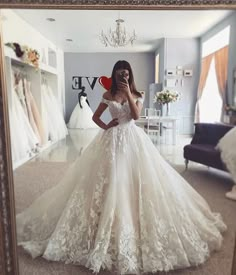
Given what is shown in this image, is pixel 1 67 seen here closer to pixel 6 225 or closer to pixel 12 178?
pixel 12 178

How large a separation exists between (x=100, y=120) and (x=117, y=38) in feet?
1.29

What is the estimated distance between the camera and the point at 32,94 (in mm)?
1108

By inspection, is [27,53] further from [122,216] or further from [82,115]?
[122,216]

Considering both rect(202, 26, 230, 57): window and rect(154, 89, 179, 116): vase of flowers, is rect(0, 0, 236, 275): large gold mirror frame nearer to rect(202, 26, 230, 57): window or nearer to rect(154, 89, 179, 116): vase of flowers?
rect(202, 26, 230, 57): window

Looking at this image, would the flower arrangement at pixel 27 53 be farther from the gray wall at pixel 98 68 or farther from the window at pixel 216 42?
the window at pixel 216 42

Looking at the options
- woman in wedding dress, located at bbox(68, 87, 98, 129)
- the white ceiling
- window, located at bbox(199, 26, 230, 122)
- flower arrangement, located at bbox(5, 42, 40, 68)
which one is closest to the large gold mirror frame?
the white ceiling

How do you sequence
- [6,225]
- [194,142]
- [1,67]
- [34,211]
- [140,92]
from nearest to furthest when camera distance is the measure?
1. [1,67]
2. [6,225]
3. [140,92]
4. [194,142]
5. [34,211]

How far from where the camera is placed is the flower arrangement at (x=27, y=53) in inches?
38.0

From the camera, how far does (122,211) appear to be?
3.86 feet

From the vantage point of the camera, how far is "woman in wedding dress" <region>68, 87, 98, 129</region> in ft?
3.72

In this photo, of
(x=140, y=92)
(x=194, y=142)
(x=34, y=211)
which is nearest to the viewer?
(x=140, y=92)

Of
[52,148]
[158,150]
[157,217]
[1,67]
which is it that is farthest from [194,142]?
[1,67]

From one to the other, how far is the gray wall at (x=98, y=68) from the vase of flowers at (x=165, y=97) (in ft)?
0.21

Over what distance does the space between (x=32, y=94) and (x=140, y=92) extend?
0.53m
